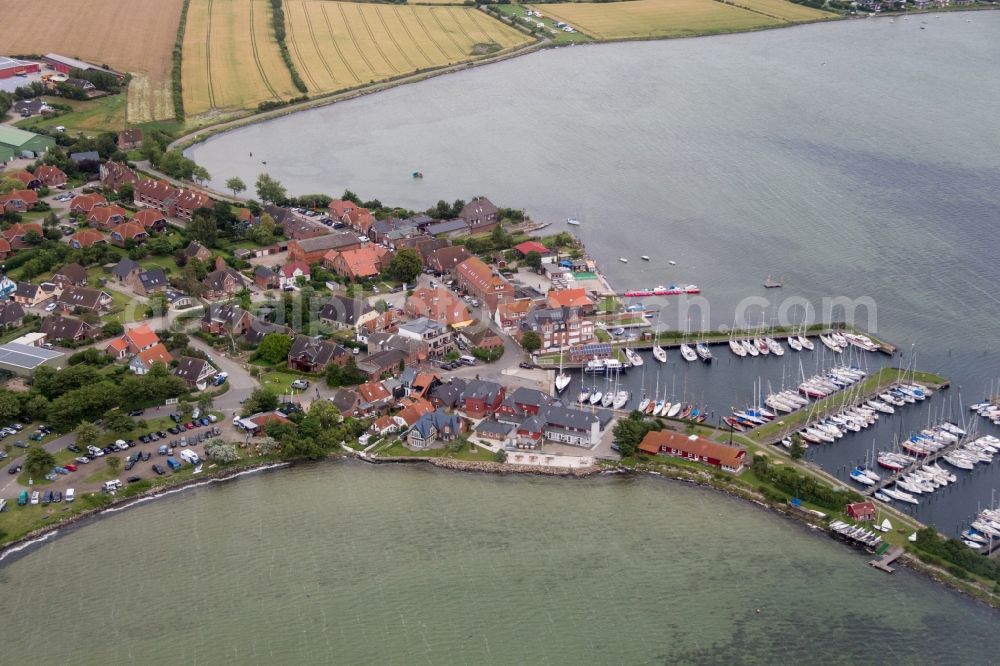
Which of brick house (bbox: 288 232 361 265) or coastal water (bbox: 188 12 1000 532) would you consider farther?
brick house (bbox: 288 232 361 265)

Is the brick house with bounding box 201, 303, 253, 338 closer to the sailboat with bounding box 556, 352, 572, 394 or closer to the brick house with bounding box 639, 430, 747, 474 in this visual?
the sailboat with bounding box 556, 352, 572, 394

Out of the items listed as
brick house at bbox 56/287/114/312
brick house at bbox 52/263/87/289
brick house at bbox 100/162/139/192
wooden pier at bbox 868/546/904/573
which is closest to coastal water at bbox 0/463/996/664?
wooden pier at bbox 868/546/904/573

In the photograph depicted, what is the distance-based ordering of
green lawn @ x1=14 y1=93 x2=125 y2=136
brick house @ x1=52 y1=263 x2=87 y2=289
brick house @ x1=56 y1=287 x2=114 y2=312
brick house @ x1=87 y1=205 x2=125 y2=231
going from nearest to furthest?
brick house @ x1=56 y1=287 x2=114 y2=312 → brick house @ x1=52 y1=263 x2=87 y2=289 → brick house @ x1=87 y1=205 x2=125 y2=231 → green lawn @ x1=14 y1=93 x2=125 y2=136

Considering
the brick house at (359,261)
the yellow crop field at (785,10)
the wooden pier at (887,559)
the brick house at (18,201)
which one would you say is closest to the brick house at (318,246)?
the brick house at (359,261)

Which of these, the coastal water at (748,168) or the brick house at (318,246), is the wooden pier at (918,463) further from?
the brick house at (318,246)

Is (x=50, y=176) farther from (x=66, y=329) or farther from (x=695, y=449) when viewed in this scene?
(x=695, y=449)

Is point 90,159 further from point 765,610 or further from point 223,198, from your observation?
point 765,610
